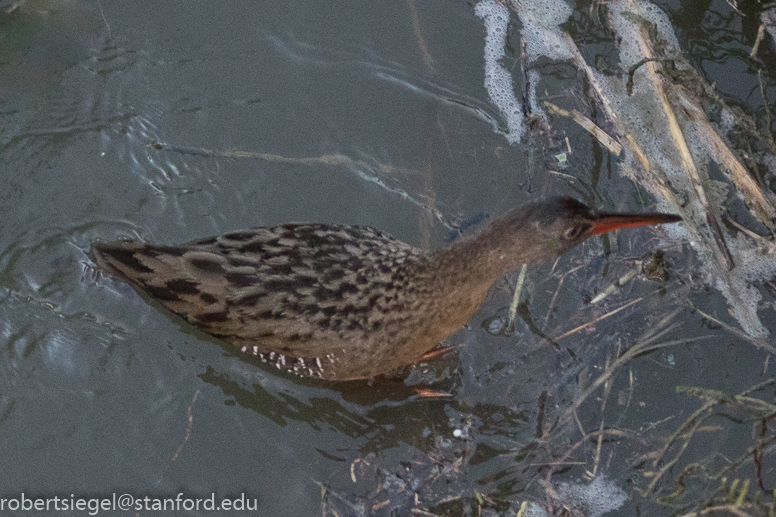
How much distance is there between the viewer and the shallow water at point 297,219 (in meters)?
3.44

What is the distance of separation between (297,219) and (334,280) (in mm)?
937

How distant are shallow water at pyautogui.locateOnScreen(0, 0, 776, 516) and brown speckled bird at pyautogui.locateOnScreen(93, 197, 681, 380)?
0.40m

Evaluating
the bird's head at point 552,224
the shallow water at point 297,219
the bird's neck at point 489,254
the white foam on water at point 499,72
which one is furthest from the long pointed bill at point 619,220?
the white foam on water at point 499,72

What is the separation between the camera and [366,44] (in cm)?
457

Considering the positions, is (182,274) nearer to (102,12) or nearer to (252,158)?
(252,158)

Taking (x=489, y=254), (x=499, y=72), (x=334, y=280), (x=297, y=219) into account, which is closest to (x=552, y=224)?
(x=489, y=254)

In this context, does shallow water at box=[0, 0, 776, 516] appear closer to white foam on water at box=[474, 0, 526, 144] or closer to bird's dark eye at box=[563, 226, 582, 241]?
white foam on water at box=[474, 0, 526, 144]

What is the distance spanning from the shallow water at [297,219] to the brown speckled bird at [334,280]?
399mm

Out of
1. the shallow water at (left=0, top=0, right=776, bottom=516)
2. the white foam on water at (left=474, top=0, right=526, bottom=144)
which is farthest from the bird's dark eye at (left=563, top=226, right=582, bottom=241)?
the white foam on water at (left=474, top=0, right=526, bottom=144)

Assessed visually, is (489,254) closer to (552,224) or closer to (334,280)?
(552,224)

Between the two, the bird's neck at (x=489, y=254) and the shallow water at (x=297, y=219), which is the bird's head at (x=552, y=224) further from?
the shallow water at (x=297, y=219)

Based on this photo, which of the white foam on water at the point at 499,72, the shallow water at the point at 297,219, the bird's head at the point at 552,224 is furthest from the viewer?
the white foam on water at the point at 499,72

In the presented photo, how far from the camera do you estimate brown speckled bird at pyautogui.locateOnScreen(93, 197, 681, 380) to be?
10.3 feet

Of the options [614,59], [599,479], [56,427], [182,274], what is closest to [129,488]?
[56,427]
